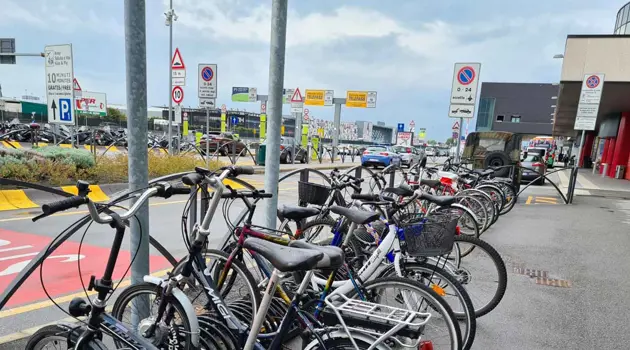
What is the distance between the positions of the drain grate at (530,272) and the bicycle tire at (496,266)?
5.43 ft

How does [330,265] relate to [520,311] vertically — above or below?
above

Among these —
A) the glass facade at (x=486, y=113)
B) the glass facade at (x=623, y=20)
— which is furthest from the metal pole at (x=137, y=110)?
the glass facade at (x=486, y=113)

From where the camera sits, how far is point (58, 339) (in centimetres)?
194

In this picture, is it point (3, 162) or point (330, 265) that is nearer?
point (330, 265)

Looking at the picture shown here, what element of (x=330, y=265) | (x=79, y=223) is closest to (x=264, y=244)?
(x=330, y=265)

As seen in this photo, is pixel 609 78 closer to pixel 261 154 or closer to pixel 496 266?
pixel 496 266

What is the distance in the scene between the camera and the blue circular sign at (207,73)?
37.4 feet

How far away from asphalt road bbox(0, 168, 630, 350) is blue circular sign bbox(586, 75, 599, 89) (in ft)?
11.7

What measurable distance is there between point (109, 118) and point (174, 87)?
44764 mm

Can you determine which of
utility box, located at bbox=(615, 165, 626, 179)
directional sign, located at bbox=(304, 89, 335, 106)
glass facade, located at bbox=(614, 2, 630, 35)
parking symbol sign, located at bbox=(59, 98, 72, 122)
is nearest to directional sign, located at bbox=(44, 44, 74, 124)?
parking symbol sign, located at bbox=(59, 98, 72, 122)

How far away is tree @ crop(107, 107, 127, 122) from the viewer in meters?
49.7

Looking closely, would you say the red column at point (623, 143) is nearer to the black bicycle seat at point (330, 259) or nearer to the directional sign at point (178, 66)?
the directional sign at point (178, 66)

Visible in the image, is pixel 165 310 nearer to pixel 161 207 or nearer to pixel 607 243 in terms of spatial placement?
pixel 161 207

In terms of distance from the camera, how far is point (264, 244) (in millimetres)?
1790
